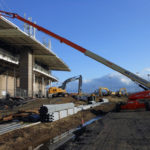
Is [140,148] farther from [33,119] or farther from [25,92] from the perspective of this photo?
[25,92]

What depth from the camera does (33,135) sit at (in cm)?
1000

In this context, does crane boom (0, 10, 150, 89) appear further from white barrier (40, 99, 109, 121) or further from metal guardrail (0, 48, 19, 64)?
metal guardrail (0, 48, 19, 64)

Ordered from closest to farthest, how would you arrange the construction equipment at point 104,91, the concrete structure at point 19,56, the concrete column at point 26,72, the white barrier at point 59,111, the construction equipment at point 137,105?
1. the white barrier at point 59,111
2. the construction equipment at point 137,105
3. the concrete structure at point 19,56
4. the concrete column at point 26,72
5. the construction equipment at point 104,91

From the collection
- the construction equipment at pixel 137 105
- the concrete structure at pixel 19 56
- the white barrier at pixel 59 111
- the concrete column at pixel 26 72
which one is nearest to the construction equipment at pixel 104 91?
the concrete structure at pixel 19 56

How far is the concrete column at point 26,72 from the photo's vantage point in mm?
38384

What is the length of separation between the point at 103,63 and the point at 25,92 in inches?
876

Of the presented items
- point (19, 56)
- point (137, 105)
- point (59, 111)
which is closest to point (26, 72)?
point (19, 56)

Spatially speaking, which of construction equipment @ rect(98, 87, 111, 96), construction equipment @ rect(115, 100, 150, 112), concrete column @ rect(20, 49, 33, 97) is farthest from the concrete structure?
construction equipment @ rect(115, 100, 150, 112)

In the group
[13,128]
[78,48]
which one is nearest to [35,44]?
[78,48]

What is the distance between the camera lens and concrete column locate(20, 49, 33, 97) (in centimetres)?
3838

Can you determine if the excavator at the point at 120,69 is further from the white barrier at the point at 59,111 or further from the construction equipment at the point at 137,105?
the white barrier at the point at 59,111

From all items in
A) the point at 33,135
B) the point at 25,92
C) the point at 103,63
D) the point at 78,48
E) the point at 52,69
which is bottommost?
the point at 33,135

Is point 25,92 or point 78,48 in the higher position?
point 78,48

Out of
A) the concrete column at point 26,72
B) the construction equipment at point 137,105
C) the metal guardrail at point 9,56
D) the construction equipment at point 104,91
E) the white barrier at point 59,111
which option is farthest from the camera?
the construction equipment at point 104,91
